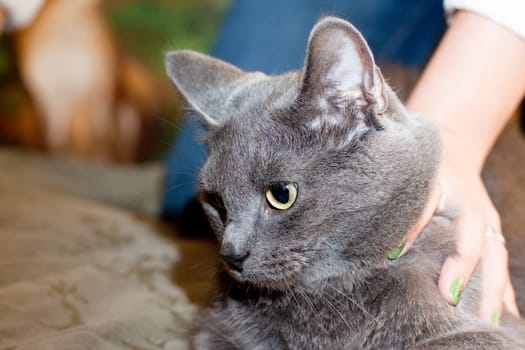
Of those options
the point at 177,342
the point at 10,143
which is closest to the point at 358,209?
the point at 177,342

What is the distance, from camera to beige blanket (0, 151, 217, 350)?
48.0 inches

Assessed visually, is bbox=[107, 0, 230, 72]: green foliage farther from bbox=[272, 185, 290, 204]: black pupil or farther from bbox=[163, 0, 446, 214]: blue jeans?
bbox=[272, 185, 290, 204]: black pupil

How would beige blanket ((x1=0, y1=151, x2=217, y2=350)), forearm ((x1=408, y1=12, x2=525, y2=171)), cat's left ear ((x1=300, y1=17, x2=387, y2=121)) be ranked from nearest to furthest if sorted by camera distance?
1. cat's left ear ((x1=300, y1=17, x2=387, y2=121))
2. beige blanket ((x1=0, y1=151, x2=217, y2=350))
3. forearm ((x1=408, y1=12, x2=525, y2=171))

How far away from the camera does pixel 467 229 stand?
3.86ft

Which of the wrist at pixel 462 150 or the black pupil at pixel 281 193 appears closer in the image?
the black pupil at pixel 281 193

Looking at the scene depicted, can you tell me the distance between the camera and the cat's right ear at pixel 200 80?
1.24m

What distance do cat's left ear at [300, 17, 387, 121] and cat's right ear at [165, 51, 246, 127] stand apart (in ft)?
0.87

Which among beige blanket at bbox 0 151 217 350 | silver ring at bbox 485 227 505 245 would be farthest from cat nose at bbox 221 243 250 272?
silver ring at bbox 485 227 505 245

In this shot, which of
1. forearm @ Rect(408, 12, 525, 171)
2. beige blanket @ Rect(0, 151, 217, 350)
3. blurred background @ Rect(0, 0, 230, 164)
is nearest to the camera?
beige blanket @ Rect(0, 151, 217, 350)

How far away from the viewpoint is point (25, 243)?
1.70 m

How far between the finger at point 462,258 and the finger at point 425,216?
0.25 feet

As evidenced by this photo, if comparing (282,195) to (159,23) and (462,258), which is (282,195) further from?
(159,23)

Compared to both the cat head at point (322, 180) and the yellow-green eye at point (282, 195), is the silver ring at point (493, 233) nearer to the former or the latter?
the cat head at point (322, 180)

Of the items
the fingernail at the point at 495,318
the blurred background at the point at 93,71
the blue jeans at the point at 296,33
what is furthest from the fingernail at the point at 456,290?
the blurred background at the point at 93,71
